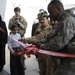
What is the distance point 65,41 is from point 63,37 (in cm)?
5

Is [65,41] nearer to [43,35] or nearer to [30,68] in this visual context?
[43,35]

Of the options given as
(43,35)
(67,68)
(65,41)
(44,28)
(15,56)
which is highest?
(65,41)

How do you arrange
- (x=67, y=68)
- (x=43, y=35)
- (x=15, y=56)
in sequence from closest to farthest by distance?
(x=67, y=68), (x=43, y=35), (x=15, y=56)

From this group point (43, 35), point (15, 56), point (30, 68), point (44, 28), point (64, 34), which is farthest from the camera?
point (30, 68)

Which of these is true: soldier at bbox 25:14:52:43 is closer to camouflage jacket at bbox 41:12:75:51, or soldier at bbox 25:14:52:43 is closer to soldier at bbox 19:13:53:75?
soldier at bbox 19:13:53:75

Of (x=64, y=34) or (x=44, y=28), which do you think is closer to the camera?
(x=64, y=34)

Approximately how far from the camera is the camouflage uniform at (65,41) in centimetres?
253

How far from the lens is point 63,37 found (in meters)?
2.53

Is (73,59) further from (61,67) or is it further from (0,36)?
(0,36)

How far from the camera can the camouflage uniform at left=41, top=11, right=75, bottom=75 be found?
8.31ft

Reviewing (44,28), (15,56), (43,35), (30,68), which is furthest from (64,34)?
(30,68)

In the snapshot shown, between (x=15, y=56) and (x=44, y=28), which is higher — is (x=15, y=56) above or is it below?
below

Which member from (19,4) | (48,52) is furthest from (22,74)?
(19,4)

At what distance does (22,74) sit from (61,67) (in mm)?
2875
